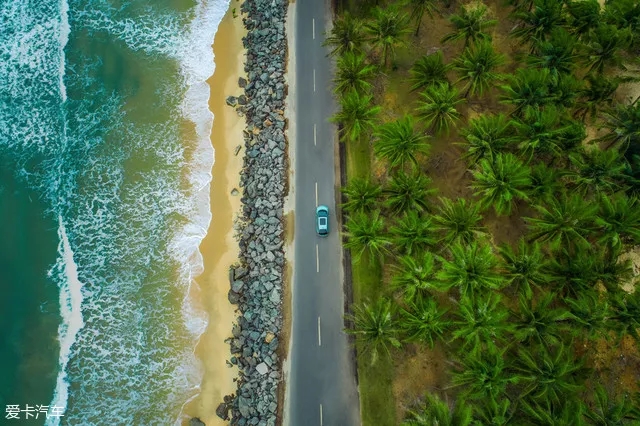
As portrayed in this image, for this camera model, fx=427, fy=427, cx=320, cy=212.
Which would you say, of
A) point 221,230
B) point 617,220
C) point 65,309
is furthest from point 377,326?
point 65,309

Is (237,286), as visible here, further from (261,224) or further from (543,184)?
(543,184)

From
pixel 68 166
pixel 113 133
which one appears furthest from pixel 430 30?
pixel 68 166

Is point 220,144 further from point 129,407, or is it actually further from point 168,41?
Result: point 129,407

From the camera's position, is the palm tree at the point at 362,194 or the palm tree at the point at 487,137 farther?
the palm tree at the point at 362,194

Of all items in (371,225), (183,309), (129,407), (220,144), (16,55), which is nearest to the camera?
(371,225)

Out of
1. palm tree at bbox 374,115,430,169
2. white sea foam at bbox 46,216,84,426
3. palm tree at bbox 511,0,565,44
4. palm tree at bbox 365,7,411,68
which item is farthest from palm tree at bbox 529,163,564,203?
white sea foam at bbox 46,216,84,426

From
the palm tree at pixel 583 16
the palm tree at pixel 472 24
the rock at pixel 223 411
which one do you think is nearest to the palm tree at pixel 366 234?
the rock at pixel 223 411

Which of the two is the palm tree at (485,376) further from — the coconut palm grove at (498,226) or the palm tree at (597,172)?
the palm tree at (597,172)
